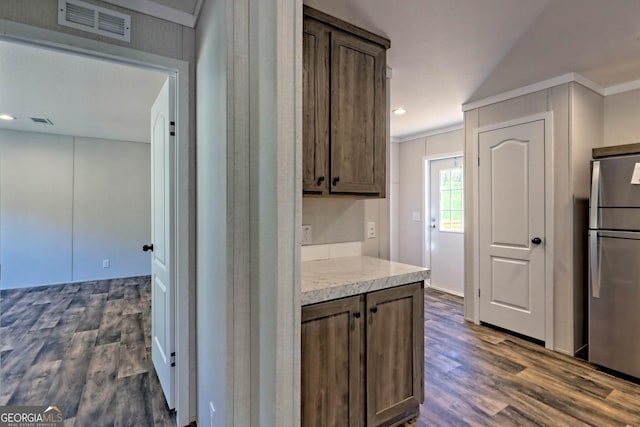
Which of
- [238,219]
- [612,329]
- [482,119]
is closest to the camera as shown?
[238,219]

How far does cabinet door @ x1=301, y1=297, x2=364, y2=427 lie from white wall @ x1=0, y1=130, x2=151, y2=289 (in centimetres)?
534

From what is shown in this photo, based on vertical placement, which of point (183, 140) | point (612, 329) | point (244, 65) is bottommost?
point (612, 329)

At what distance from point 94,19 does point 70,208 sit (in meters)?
4.63

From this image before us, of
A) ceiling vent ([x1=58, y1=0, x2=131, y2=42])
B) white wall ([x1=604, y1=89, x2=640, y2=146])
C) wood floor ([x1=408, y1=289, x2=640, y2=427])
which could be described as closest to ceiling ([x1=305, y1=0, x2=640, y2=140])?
white wall ([x1=604, y1=89, x2=640, y2=146])

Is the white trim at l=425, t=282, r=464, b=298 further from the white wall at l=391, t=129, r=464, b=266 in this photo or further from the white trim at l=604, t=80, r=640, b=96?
the white trim at l=604, t=80, r=640, b=96

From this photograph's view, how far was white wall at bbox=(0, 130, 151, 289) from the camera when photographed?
469cm

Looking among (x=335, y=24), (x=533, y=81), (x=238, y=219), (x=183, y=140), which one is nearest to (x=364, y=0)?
(x=335, y=24)

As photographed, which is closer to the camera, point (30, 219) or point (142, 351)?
point (142, 351)

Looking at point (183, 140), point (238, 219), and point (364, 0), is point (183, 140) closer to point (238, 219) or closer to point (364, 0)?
point (238, 219)

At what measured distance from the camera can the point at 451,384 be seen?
7.14 feet

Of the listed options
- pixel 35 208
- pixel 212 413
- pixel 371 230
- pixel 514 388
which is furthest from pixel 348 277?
pixel 35 208

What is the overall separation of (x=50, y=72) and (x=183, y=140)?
193 cm

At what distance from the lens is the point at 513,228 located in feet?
9.67

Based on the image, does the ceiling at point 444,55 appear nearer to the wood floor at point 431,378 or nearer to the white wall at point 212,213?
the white wall at point 212,213
